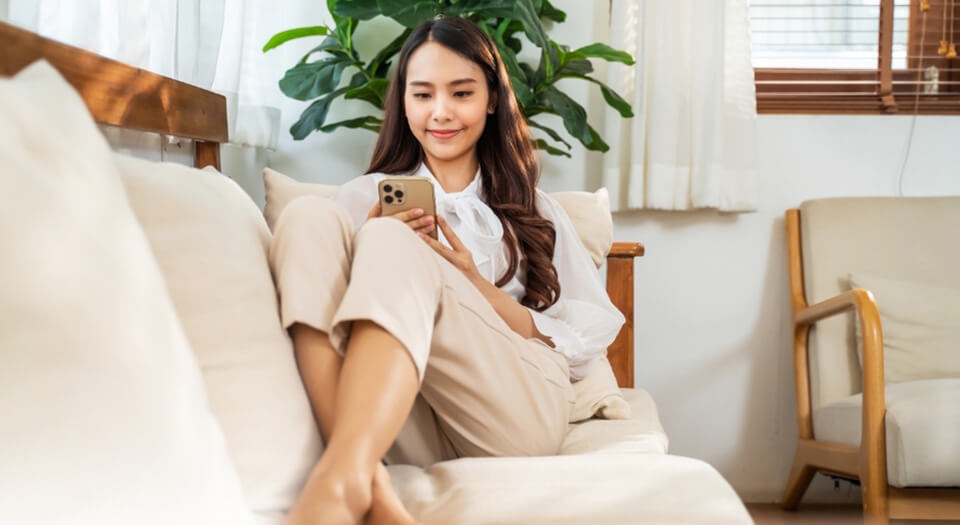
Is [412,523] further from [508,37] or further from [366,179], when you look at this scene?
[508,37]

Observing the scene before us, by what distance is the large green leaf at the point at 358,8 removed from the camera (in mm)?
1991

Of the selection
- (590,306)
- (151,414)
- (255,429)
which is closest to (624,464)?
(255,429)

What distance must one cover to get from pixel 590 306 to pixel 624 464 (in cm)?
62

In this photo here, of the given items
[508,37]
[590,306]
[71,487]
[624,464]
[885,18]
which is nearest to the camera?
[71,487]

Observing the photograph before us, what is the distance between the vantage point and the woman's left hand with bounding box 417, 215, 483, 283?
1.36 metres

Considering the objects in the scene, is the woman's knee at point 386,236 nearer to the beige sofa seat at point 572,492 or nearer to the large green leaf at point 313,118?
the beige sofa seat at point 572,492

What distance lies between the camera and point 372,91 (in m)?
2.14

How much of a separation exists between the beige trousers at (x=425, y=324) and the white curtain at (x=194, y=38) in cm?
51

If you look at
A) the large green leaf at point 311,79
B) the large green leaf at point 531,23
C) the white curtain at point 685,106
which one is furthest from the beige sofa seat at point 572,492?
the white curtain at point 685,106

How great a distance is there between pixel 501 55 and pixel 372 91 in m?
0.35

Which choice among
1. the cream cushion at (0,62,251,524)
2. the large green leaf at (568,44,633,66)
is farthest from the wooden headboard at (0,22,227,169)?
the large green leaf at (568,44,633,66)

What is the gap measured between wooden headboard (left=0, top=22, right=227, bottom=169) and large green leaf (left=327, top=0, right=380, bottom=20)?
19.5 inches

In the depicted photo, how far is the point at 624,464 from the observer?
93 centimetres

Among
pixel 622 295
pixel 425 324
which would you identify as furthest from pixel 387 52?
pixel 425 324
